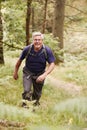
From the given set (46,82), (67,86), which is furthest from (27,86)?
(67,86)

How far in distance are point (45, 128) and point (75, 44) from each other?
2468cm

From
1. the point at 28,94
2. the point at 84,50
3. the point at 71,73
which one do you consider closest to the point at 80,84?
the point at 71,73

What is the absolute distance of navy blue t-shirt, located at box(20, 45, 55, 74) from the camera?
782 centimetres

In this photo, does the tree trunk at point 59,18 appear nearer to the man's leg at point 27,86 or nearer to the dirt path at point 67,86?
the dirt path at point 67,86

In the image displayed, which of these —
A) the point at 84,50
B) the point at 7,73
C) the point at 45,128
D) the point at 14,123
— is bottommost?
the point at 84,50

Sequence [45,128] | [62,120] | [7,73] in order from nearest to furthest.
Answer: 1. [45,128]
2. [62,120]
3. [7,73]

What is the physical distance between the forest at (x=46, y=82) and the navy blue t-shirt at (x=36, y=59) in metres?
0.80

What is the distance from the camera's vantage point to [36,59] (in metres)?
7.97

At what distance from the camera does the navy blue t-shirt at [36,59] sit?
308 inches

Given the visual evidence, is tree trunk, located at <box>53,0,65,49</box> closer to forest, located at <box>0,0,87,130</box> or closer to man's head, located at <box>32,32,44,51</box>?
forest, located at <box>0,0,87,130</box>

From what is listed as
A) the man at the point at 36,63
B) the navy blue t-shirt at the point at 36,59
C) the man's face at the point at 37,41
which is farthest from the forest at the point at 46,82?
the man's face at the point at 37,41

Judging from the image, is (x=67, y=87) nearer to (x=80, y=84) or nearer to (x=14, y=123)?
(x=80, y=84)

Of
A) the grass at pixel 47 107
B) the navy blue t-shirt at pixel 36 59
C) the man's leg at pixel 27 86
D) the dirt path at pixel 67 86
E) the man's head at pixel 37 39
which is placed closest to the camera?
the grass at pixel 47 107

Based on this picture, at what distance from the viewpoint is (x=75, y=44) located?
2656 cm
